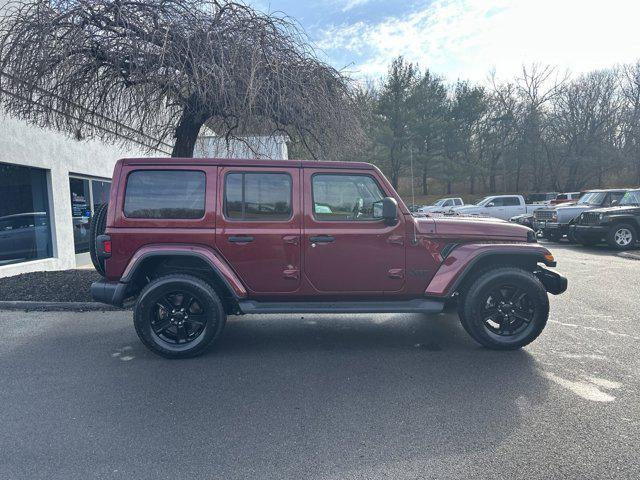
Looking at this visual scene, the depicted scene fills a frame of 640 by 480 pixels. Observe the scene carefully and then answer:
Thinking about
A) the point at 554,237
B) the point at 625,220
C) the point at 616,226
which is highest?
the point at 625,220

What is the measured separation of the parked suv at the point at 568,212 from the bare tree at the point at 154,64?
34.6ft

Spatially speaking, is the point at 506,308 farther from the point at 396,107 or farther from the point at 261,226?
the point at 396,107

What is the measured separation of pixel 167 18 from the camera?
5.81m

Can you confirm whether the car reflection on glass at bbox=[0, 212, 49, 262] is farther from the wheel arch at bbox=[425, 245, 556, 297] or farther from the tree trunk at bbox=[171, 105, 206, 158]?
the wheel arch at bbox=[425, 245, 556, 297]

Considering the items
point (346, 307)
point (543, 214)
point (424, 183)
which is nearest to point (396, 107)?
point (424, 183)

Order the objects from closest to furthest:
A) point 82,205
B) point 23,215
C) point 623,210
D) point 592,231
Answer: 1. point 23,215
2. point 82,205
3. point 623,210
4. point 592,231

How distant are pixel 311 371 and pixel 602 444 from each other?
7.62 feet

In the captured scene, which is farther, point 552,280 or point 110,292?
point 552,280

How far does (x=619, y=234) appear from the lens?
37.0 ft

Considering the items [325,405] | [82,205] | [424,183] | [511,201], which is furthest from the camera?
[424,183]

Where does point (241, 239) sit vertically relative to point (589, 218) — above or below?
above

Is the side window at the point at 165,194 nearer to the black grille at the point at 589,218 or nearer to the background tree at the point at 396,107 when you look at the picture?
the black grille at the point at 589,218

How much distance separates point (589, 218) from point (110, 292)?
13.2m

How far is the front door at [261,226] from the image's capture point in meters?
4.03
